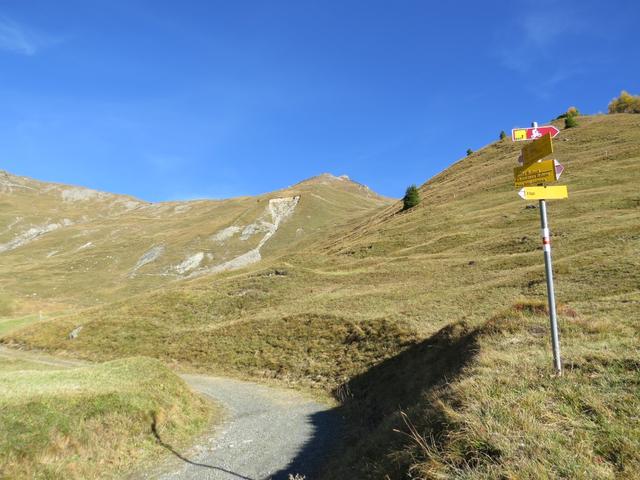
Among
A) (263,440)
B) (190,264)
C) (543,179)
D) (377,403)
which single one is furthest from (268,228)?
(543,179)

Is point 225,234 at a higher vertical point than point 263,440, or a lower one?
higher

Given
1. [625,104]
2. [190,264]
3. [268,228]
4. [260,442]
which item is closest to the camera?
[260,442]

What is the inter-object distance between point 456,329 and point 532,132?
1299 cm

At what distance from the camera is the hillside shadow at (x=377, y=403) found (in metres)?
11.4

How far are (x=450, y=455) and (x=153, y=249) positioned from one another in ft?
409

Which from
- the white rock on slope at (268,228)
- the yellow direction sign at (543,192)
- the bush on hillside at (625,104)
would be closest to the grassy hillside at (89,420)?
the yellow direction sign at (543,192)

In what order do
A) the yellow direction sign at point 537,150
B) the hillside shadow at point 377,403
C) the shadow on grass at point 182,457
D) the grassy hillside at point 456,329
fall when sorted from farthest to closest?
the shadow on grass at point 182,457 → the hillside shadow at point 377,403 → the yellow direction sign at point 537,150 → the grassy hillside at point 456,329

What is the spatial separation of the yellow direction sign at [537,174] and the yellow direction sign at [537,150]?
0.56ft

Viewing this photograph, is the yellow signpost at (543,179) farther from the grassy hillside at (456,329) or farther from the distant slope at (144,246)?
the distant slope at (144,246)

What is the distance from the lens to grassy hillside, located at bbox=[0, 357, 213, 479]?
43.5ft

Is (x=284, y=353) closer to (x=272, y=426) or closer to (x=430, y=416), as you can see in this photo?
(x=272, y=426)

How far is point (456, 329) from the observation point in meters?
21.6

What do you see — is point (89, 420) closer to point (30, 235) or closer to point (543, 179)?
point (543, 179)


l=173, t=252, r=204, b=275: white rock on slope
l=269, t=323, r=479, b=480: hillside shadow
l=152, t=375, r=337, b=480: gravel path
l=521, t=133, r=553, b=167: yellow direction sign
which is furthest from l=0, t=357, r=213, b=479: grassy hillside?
l=173, t=252, r=204, b=275: white rock on slope
